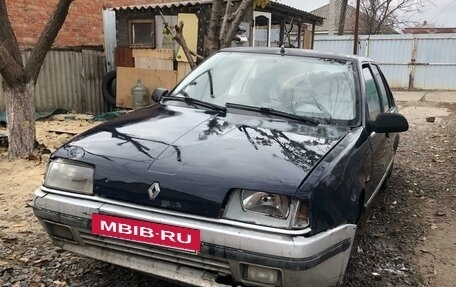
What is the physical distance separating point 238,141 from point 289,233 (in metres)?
0.73

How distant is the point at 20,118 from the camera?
5.50 metres

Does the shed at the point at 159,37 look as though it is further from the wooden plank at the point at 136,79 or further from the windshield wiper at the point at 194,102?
the windshield wiper at the point at 194,102

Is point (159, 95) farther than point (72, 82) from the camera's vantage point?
No

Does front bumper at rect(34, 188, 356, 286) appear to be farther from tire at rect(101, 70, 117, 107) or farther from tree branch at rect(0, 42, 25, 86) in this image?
tire at rect(101, 70, 117, 107)

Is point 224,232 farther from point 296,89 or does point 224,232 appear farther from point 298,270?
point 296,89

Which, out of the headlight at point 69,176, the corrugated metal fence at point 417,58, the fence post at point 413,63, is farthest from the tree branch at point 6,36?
the fence post at point 413,63

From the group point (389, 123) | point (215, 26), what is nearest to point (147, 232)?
point (389, 123)

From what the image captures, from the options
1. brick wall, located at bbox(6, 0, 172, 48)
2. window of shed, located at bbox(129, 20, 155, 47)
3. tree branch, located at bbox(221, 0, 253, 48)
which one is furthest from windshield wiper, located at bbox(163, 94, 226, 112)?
brick wall, located at bbox(6, 0, 172, 48)

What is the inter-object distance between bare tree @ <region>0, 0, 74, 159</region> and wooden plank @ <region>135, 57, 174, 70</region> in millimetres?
5389

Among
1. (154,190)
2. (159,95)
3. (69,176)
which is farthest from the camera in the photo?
(159,95)

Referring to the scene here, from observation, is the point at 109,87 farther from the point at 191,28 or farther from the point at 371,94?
the point at 371,94

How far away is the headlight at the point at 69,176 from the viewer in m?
2.46

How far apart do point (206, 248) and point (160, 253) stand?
28 centimetres

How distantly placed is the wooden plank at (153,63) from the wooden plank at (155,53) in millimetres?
77
